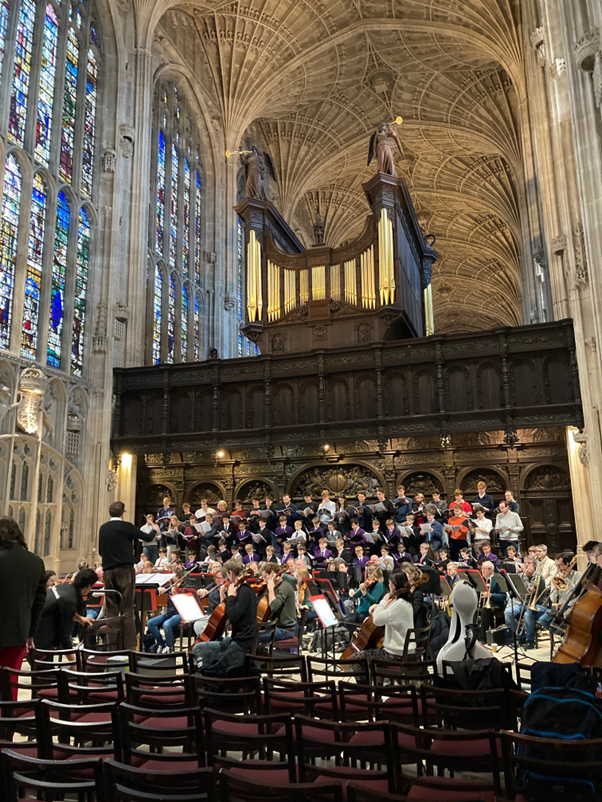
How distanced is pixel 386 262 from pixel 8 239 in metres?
9.36

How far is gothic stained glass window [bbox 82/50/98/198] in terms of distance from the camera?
16766 mm

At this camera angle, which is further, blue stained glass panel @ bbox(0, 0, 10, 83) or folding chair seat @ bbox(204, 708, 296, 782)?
blue stained glass panel @ bbox(0, 0, 10, 83)

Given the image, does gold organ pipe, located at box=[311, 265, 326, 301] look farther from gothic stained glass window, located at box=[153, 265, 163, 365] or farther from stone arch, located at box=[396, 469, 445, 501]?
stone arch, located at box=[396, 469, 445, 501]

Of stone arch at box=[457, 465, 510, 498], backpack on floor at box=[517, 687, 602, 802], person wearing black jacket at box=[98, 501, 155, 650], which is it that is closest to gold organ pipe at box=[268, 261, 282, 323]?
stone arch at box=[457, 465, 510, 498]

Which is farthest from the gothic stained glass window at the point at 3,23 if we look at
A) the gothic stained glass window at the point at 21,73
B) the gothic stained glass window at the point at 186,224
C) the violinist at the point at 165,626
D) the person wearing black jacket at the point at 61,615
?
the person wearing black jacket at the point at 61,615

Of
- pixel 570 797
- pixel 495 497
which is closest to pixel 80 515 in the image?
pixel 495 497

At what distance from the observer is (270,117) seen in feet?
90.3

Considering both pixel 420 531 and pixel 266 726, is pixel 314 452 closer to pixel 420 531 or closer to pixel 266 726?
pixel 420 531

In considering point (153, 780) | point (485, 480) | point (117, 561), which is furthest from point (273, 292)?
point (153, 780)

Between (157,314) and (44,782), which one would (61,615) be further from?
(157,314)

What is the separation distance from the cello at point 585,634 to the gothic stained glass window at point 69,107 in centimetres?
1514

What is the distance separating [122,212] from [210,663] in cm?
1486

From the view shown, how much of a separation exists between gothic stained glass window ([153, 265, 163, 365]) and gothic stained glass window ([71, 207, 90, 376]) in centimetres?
339

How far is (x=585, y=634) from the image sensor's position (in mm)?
4398
